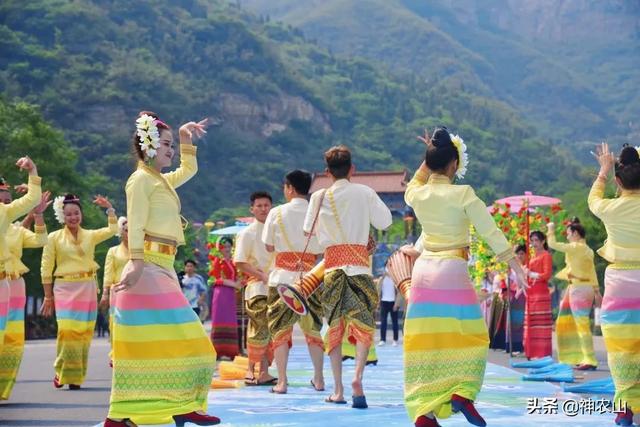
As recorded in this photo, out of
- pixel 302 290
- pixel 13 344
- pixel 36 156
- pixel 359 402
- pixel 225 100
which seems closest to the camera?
pixel 359 402

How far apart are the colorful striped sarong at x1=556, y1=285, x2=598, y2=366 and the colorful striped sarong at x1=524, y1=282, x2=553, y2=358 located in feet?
1.05

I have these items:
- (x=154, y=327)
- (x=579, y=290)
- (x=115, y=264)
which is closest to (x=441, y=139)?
(x=154, y=327)

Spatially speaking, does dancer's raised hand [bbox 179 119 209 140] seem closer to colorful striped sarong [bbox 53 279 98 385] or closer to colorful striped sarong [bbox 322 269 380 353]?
colorful striped sarong [bbox 322 269 380 353]

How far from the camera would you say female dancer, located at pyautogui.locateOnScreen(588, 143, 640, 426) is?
10.1m

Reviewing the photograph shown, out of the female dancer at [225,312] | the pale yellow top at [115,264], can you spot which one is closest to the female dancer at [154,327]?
the pale yellow top at [115,264]

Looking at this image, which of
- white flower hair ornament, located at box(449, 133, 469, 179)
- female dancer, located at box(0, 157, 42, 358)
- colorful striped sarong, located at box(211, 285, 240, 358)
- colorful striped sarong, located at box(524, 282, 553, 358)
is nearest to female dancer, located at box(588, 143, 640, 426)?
white flower hair ornament, located at box(449, 133, 469, 179)

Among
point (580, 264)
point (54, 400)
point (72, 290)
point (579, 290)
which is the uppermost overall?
point (580, 264)

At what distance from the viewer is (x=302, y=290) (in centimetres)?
1160

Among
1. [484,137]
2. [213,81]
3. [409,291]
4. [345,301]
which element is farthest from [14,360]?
[484,137]

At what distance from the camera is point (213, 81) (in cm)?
13738

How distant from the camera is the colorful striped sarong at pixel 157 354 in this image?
8656mm

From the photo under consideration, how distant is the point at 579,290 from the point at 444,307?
8257mm

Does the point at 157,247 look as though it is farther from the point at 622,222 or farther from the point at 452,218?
the point at 622,222

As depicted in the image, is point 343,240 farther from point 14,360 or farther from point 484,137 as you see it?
point 484,137
